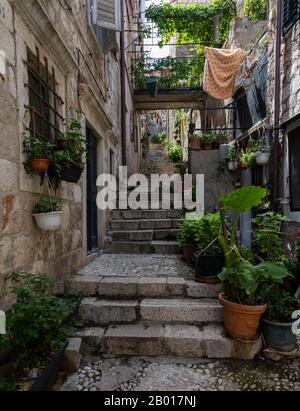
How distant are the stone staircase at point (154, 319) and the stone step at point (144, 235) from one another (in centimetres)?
183

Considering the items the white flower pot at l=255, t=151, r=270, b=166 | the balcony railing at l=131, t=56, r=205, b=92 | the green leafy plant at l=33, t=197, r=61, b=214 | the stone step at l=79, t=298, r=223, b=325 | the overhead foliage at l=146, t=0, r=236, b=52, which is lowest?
the stone step at l=79, t=298, r=223, b=325

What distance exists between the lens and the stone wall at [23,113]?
1997 mm

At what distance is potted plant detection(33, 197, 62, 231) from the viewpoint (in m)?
2.33

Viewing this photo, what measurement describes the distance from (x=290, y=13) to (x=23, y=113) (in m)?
4.27

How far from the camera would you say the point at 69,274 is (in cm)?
334

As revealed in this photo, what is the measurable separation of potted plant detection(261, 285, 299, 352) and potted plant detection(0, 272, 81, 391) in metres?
1.87

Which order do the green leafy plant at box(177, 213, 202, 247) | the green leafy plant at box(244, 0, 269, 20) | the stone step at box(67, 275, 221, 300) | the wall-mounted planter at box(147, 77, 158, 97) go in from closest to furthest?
the stone step at box(67, 275, 221, 300)
the green leafy plant at box(177, 213, 202, 247)
the green leafy plant at box(244, 0, 269, 20)
the wall-mounted planter at box(147, 77, 158, 97)

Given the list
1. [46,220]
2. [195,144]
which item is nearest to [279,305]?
[46,220]

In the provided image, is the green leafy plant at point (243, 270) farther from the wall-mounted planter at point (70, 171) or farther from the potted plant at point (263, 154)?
the potted plant at point (263, 154)

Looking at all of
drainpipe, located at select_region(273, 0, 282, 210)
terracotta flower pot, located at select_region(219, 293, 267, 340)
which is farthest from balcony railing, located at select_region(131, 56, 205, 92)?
terracotta flower pot, located at select_region(219, 293, 267, 340)

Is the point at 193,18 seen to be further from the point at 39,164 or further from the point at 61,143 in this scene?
the point at 39,164

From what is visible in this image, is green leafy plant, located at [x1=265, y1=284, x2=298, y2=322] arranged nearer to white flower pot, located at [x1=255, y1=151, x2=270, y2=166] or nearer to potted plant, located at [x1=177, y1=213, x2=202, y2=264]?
potted plant, located at [x1=177, y1=213, x2=202, y2=264]

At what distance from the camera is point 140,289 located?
10.3 ft

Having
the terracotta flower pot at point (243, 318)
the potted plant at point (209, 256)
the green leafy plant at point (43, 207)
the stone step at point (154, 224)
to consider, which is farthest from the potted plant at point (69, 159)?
the stone step at point (154, 224)
